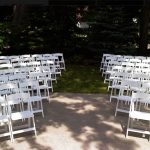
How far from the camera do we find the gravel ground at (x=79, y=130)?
456 cm

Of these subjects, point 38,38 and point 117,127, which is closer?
point 117,127

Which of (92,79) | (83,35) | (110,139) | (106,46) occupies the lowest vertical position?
(110,139)

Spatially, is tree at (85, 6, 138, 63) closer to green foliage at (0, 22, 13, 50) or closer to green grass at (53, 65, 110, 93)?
green grass at (53, 65, 110, 93)

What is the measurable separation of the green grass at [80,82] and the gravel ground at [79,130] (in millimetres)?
1565

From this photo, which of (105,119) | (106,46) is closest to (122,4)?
(106,46)

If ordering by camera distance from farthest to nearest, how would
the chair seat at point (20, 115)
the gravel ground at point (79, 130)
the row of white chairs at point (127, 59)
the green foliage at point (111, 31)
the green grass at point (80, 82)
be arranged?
the green foliage at point (111, 31), the row of white chairs at point (127, 59), the green grass at point (80, 82), the chair seat at point (20, 115), the gravel ground at point (79, 130)

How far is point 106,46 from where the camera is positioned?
14.0 meters

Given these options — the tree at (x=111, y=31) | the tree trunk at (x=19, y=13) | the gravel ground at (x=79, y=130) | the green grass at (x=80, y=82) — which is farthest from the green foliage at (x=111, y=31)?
the gravel ground at (x=79, y=130)

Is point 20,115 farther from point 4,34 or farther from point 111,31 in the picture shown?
Answer: point 4,34

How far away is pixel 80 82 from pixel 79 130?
4904 mm

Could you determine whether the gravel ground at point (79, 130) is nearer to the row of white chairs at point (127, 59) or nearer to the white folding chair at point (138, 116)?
the white folding chair at point (138, 116)

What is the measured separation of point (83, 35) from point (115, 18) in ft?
13.2

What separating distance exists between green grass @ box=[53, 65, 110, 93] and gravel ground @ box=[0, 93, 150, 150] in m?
1.56

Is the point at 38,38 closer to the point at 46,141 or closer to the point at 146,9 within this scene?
the point at 146,9
